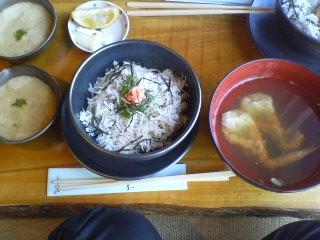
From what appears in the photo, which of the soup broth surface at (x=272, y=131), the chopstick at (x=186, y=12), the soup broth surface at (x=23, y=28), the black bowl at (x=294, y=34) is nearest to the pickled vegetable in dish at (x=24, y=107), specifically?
the soup broth surface at (x=23, y=28)

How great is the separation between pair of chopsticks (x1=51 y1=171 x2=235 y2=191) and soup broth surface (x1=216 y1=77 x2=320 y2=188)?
0.26 feet

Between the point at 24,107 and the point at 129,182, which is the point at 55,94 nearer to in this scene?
the point at 24,107

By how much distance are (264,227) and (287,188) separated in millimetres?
685

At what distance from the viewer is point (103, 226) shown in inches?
54.7

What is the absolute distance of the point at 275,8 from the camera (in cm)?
142

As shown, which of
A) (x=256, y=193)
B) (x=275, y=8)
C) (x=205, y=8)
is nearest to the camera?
(x=256, y=193)

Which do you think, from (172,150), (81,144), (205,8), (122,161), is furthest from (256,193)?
(205,8)

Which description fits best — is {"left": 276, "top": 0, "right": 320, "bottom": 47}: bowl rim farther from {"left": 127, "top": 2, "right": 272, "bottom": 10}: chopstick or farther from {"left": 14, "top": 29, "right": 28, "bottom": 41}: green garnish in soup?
{"left": 14, "top": 29, "right": 28, "bottom": 41}: green garnish in soup

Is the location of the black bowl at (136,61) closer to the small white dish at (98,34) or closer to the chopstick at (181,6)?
the small white dish at (98,34)

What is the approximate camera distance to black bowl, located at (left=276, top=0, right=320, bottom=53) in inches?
51.3

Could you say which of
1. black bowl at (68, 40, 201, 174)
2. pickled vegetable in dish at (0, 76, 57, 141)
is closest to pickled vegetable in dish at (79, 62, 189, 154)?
black bowl at (68, 40, 201, 174)

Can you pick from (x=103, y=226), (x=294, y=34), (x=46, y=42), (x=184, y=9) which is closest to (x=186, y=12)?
(x=184, y=9)

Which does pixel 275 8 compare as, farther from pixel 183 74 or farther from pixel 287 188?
pixel 287 188

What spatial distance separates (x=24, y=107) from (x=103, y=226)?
1.60ft
